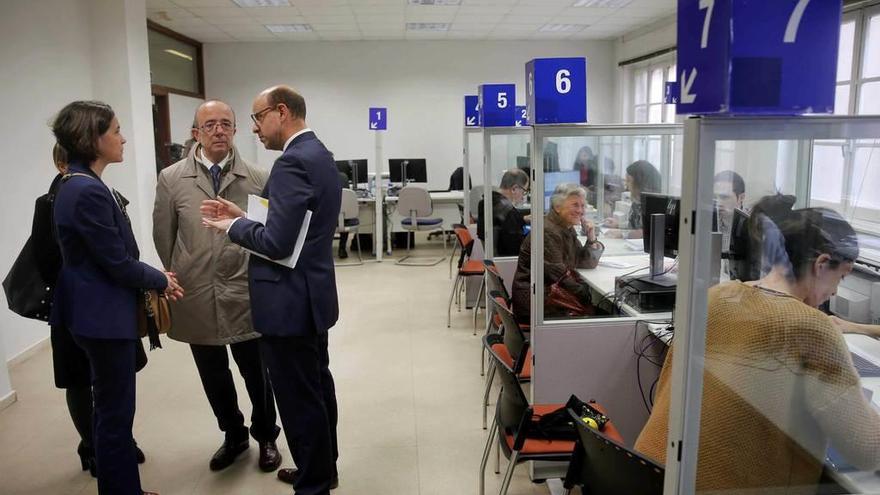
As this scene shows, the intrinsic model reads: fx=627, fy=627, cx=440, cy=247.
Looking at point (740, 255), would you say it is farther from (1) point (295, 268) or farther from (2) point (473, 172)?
(2) point (473, 172)

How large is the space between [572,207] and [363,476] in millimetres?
A: 1672

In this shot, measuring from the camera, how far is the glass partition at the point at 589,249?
261 cm

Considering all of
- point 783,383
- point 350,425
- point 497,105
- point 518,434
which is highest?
point 497,105

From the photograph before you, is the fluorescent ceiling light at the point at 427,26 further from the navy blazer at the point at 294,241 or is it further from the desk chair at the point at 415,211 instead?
the navy blazer at the point at 294,241

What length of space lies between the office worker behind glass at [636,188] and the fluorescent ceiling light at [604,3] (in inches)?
136

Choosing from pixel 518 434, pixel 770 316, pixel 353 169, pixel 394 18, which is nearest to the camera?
pixel 770 316

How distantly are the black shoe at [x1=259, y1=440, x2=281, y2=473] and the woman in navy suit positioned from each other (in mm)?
663

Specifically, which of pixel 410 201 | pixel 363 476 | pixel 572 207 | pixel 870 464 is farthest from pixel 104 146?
pixel 410 201

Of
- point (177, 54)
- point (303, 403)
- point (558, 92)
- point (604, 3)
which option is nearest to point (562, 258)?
point (558, 92)

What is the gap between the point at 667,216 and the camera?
3092 millimetres

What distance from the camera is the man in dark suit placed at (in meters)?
2.03

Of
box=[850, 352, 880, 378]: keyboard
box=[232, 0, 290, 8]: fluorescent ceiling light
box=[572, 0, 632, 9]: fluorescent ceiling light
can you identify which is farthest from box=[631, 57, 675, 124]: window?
box=[850, 352, 880, 378]: keyboard

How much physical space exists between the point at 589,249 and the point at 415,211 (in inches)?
162

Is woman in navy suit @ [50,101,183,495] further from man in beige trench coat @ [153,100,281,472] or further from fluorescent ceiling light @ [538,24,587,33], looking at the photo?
fluorescent ceiling light @ [538,24,587,33]
